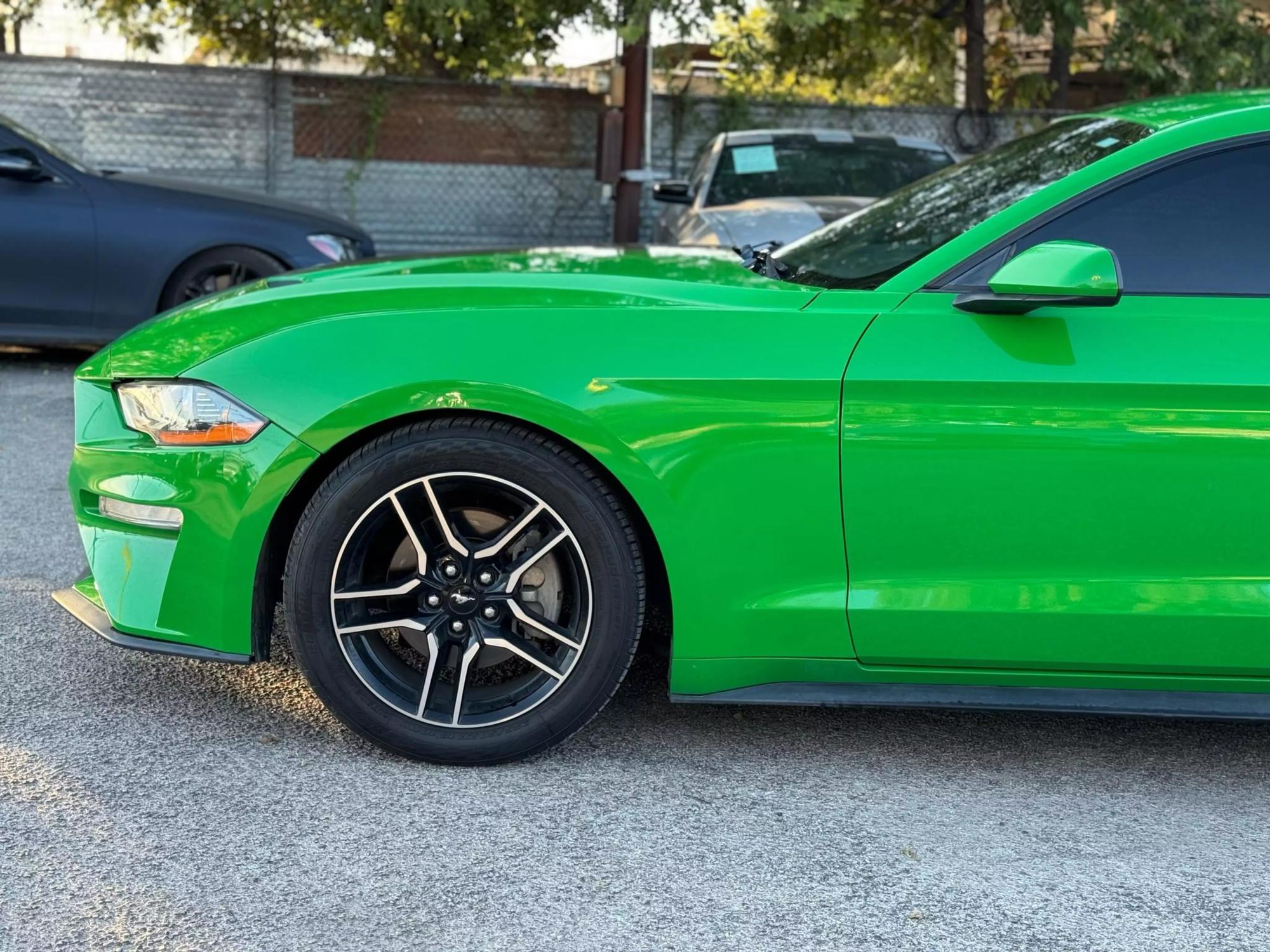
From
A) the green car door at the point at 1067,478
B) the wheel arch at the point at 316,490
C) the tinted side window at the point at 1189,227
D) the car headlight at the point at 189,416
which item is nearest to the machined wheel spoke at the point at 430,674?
the wheel arch at the point at 316,490

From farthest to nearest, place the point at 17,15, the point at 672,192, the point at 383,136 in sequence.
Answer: the point at 383,136
the point at 17,15
the point at 672,192

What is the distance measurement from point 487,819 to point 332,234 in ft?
20.7

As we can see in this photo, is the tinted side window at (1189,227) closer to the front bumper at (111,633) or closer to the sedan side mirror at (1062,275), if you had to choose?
the sedan side mirror at (1062,275)

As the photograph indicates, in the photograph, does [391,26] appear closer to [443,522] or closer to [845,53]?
[845,53]

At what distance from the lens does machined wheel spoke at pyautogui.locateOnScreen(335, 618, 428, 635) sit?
3.31 m

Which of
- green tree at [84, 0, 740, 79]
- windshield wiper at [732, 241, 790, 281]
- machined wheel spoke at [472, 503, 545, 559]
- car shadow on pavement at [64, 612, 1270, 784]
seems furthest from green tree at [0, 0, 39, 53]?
machined wheel spoke at [472, 503, 545, 559]

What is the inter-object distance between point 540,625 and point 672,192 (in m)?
6.47

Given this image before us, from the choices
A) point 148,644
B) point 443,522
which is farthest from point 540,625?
point 148,644

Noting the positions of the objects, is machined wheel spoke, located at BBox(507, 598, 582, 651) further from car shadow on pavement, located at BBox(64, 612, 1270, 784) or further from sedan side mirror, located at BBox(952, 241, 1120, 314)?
sedan side mirror, located at BBox(952, 241, 1120, 314)

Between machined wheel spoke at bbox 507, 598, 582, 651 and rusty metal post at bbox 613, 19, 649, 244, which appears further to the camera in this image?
rusty metal post at bbox 613, 19, 649, 244

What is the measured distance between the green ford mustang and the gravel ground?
230 millimetres

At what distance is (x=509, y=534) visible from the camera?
129 inches

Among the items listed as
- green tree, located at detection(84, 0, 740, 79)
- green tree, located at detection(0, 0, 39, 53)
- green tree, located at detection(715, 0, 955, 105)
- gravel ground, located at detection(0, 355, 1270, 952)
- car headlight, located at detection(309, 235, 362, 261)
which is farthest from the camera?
green tree, located at detection(715, 0, 955, 105)

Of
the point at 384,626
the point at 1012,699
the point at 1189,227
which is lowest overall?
the point at 1012,699
